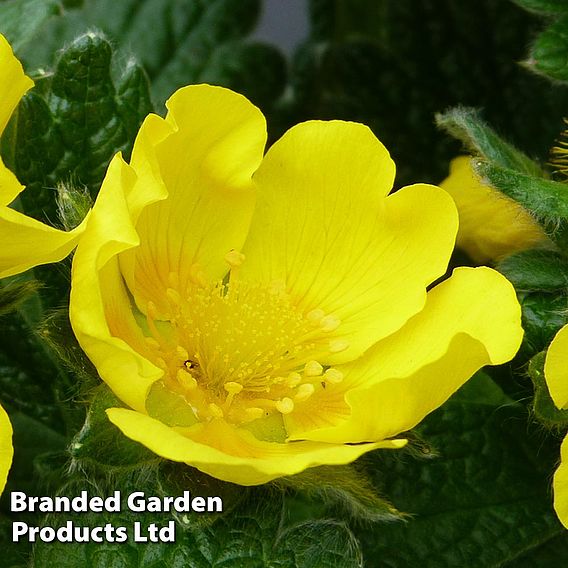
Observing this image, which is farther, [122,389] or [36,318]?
[36,318]

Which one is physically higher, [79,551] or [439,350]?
[439,350]

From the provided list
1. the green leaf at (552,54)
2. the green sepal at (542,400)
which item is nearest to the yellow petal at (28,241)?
the green sepal at (542,400)

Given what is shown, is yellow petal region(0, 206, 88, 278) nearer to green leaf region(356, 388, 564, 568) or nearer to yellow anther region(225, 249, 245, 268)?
yellow anther region(225, 249, 245, 268)

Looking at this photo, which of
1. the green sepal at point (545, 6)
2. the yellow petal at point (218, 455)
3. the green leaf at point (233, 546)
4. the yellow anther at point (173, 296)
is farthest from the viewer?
the green sepal at point (545, 6)

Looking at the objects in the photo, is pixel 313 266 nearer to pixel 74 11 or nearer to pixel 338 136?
pixel 338 136

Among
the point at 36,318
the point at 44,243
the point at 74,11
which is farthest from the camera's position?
the point at 74,11

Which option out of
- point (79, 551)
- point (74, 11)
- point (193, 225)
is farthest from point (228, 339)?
point (74, 11)

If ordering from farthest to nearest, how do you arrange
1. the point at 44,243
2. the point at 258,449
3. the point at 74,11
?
1. the point at 74,11
2. the point at 258,449
3. the point at 44,243

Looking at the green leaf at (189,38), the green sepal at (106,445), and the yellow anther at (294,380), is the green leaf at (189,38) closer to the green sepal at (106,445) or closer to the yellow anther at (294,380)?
the yellow anther at (294,380)

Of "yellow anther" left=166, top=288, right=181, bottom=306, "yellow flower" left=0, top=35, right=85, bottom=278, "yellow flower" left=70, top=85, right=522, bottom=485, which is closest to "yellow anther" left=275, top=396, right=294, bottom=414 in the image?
"yellow flower" left=70, top=85, right=522, bottom=485
